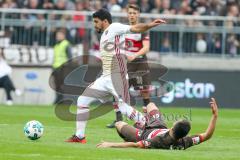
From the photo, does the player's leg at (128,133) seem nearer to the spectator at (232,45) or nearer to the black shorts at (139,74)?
the black shorts at (139,74)

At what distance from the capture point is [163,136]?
13.6 meters

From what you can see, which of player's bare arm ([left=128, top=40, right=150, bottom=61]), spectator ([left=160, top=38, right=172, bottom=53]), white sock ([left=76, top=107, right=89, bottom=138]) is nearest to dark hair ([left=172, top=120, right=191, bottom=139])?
white sock ([left=76, top=107, right=89, bottom=138])

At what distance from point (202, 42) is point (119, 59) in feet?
48.1

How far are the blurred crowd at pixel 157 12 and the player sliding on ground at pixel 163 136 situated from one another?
1609 cm

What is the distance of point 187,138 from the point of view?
1377 centimetres

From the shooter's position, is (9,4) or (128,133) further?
(9,4)

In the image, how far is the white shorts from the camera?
1533cm

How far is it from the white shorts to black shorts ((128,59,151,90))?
395 cm

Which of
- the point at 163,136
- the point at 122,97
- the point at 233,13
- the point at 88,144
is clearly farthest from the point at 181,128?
the point at 233,13

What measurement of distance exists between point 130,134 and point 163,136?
96 centimetres

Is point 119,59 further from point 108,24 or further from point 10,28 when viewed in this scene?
point 10,28

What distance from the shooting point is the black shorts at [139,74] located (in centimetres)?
2014

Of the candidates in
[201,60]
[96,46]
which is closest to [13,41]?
[96,46]

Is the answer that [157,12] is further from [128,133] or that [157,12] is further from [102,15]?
[128,133]
